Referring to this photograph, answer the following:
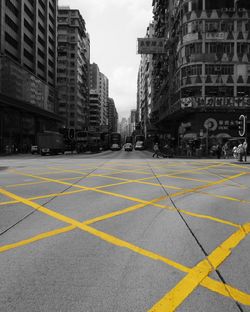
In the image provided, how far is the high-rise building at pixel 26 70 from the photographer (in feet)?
171

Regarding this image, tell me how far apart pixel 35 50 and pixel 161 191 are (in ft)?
210

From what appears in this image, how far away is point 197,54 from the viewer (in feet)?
151

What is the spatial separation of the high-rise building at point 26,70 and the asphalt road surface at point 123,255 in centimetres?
4177

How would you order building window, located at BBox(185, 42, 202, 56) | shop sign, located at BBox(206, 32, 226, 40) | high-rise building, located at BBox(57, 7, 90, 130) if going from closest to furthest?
shop sign, located at BBox(206, 32, 226, 40) → building window, located at BBox(185, 42, 202, 56) → high-rise building, located at BBox(57, 7, 90, 130)

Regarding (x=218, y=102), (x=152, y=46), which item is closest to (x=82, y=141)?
(x=152, y=46)

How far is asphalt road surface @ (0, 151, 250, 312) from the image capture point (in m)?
3.31

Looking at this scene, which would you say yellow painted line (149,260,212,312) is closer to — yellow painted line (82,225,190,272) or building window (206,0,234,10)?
yellow painted line (82,225,190,272)

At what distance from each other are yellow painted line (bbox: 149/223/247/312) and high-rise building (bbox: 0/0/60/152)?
1762 inches

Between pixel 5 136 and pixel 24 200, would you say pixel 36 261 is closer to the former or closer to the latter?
pixel 24 200

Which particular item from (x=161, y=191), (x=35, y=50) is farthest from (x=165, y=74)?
(x=161, y=191)

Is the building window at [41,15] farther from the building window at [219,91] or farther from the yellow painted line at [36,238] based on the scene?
the yellow painted line at [36,238]

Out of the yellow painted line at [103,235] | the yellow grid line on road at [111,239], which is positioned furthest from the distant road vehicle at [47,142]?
the yellow grid line on road at [111,239]

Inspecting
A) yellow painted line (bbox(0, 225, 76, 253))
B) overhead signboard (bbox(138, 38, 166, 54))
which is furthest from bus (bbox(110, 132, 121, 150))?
yellow painted line (bbox(0, 225, 76, 253))

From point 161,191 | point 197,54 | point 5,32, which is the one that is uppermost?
point 5,32
